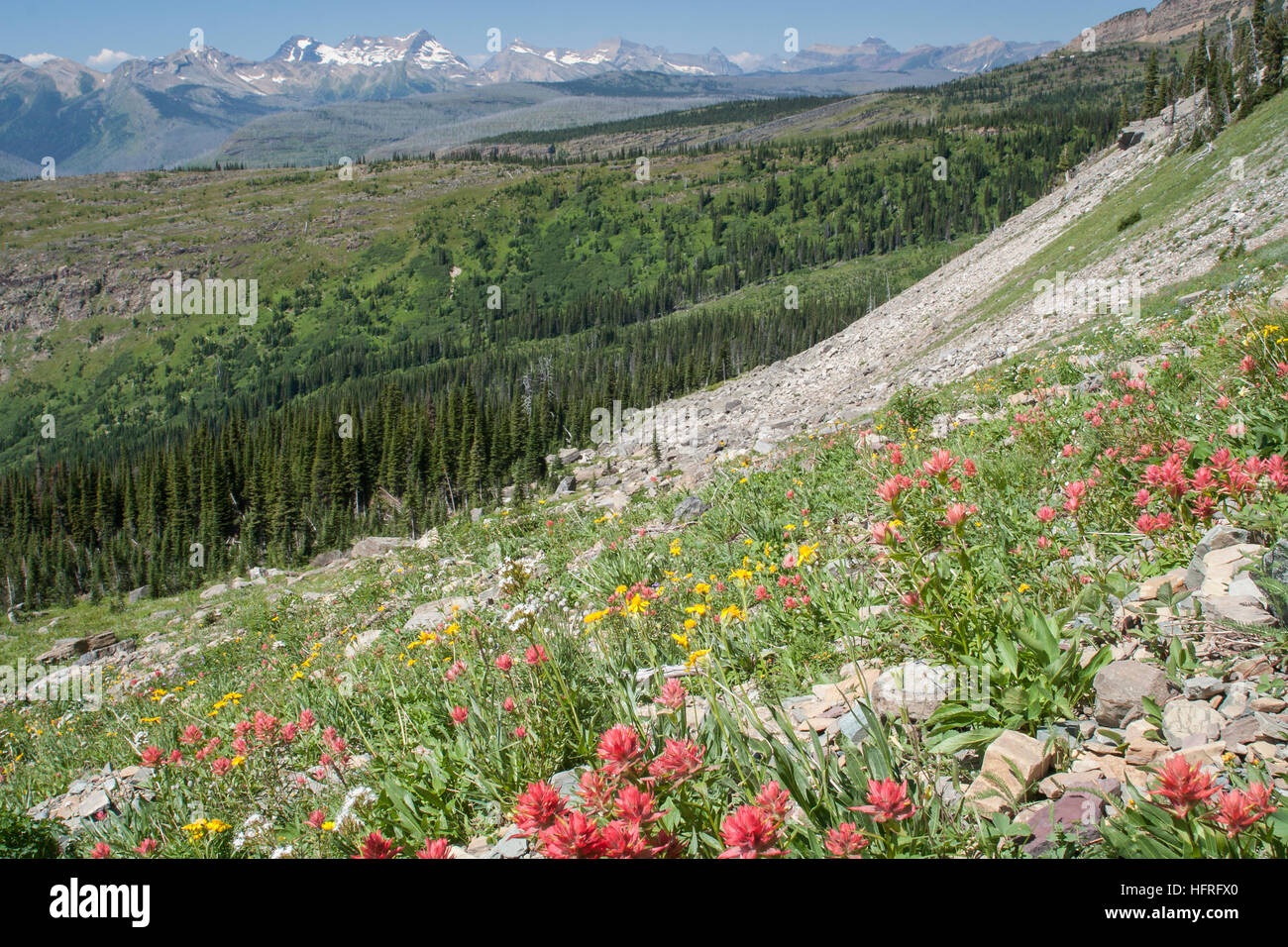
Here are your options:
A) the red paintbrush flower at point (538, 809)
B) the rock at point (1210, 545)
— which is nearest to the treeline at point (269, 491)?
Answer: the rock at point (1210, 545)

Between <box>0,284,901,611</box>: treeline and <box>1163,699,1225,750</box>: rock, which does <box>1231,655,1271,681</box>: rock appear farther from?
<box>0,284,901,611</box>: treeline

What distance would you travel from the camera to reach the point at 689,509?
12.1 metres

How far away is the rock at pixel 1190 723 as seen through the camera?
279cm

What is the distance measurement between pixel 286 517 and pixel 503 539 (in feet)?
279

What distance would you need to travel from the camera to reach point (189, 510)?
9688 centimetres

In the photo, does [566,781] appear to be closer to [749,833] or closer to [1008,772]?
[749,833]

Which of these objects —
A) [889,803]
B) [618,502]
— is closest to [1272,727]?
[889,803]

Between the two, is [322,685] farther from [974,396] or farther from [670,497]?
[974,396]

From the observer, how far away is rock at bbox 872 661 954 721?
11.9ft

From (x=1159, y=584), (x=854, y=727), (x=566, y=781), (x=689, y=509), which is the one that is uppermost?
(x=1159, y=584)

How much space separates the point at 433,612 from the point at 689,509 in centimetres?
496

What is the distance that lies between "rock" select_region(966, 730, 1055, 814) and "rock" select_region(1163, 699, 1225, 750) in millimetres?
497

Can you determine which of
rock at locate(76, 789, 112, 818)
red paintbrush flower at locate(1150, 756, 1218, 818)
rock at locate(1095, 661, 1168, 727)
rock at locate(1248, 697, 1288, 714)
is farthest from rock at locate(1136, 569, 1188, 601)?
rock at locate(76, 789, 112, 818)

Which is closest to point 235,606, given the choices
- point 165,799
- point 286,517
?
point 165,799
